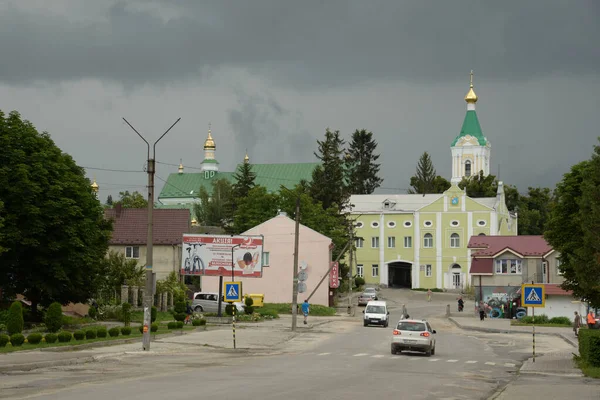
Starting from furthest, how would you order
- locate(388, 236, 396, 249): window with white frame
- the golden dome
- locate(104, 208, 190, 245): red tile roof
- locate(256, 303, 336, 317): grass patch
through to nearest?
the golden dome < locate(388, 236, 396, 249): window with white frame < locate(104, 208, 190, 245): red tile roof < locate(256, 303, 336, 317): grass patch

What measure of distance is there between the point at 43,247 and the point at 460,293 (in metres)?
68.5

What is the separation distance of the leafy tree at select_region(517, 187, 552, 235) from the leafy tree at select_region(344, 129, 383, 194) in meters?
22.8

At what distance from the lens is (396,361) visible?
106 feet

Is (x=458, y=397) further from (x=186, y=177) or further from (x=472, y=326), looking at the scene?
(x=186, y=177)

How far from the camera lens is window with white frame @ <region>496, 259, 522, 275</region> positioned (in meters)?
76.2

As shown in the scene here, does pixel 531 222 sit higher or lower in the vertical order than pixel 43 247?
higher

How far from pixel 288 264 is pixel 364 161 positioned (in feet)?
199

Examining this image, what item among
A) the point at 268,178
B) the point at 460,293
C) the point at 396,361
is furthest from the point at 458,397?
the point at 268,178

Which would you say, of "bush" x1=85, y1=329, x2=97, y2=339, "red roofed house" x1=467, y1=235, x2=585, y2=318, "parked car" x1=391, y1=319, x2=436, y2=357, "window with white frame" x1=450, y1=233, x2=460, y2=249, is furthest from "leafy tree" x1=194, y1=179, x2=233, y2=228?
"parked car" x1=391, y1=319, x2=436, y2=357

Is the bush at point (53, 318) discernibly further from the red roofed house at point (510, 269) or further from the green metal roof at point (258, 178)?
the green metal roof at point (258, 178)

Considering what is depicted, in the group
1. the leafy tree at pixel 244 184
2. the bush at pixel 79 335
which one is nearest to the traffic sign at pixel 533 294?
the bush at pixel 79 335

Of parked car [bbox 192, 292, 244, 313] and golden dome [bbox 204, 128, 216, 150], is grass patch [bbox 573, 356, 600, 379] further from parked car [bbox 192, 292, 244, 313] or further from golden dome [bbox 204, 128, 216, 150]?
golden dome [bbox 204, 128, 216, 150]

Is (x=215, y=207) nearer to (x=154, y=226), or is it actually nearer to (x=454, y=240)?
(x=454, y=240)

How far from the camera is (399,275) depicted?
121 m
